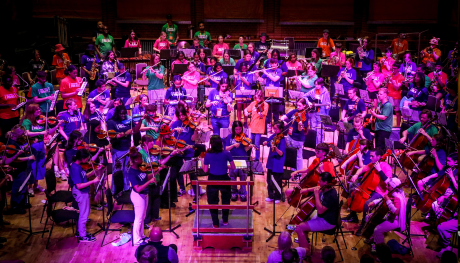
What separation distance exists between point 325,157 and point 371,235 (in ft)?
4.46

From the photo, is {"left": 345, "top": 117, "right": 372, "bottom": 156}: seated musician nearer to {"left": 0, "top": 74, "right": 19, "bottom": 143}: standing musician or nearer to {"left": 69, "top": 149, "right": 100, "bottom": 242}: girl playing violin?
{"left": 69, "top": 149, "right": 100, "bottom": 242}: girl playing violin

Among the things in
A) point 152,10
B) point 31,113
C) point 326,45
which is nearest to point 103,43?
point 152,10

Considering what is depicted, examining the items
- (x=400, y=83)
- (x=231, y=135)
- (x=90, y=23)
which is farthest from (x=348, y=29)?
(x=231, y=135)

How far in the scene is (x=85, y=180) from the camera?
695cm

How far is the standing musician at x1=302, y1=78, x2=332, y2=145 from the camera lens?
33.0 feet

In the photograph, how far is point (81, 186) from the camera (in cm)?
685

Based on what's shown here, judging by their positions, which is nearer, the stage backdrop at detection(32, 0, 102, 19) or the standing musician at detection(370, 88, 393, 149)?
the standing musician at detection(370, 88, 393, 149)

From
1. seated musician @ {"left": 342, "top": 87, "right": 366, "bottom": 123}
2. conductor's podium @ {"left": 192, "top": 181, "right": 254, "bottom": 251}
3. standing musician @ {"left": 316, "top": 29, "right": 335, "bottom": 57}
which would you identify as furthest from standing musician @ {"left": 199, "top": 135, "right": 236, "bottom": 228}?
standing musician @ {"left": 316, "top": 29, "right": 335, "bottom": 57}

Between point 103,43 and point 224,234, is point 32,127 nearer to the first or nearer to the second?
point 224,234

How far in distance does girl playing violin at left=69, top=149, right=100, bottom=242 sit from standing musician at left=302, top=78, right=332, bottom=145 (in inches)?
198

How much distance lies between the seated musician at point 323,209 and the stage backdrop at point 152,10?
49.6ft

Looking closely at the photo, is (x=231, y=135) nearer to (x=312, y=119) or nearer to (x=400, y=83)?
(x=312, y=119)

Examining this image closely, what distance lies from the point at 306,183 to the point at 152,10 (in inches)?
586

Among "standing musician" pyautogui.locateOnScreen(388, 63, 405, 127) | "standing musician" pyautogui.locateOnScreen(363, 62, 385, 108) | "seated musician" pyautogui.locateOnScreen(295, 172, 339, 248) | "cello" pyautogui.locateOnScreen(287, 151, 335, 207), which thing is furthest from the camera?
"standing musician" pyautogui.locateOnScreen(363, 62, 385, 108)
